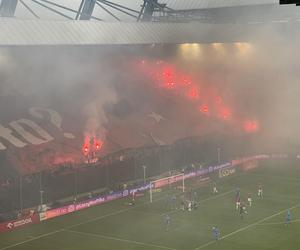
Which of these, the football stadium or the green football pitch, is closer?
the green football pitch

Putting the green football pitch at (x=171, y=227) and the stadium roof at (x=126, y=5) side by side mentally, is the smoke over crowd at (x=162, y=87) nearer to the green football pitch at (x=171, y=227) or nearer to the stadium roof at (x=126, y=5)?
the stadium roof at (x=126, y=5)

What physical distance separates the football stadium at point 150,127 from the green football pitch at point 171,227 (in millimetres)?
94

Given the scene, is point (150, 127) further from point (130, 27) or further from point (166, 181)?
point (130, 27)

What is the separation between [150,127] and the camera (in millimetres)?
44562

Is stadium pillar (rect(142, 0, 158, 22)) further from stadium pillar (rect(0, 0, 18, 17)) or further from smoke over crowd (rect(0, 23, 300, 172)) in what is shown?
stadium pillar (rect(0, 0, 18, 17))

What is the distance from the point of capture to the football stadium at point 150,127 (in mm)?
30016

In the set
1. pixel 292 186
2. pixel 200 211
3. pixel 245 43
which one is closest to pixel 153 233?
pixel 200 211

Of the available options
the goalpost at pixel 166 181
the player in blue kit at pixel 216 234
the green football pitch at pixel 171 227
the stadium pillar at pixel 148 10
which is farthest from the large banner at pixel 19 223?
the stadium pillar at pixel 148 10

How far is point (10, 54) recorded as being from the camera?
39.8 metres

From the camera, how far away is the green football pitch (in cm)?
2706

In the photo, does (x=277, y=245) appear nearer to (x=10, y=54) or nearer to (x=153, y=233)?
(x=153, y=233)

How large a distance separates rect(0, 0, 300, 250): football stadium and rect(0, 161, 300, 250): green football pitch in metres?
0.09

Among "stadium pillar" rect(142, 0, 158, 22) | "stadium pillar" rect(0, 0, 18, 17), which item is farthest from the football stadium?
"stadium pillar" rect(142, 0, 158, 22)

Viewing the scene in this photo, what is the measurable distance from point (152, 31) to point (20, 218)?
17.8m
